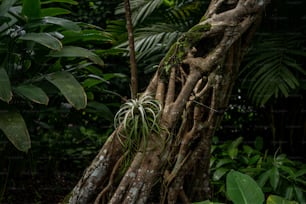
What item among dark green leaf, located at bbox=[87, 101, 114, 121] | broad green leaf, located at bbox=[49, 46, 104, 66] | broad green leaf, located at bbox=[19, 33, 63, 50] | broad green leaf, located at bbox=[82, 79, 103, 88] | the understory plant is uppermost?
broad green leaf, located at bbox=[19, 33, 63, 50]

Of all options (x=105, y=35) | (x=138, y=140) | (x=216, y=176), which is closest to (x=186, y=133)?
(x=138, y=140)

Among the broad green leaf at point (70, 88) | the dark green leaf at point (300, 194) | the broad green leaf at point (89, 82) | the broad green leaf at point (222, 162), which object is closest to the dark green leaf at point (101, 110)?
the broad green leaf at point (89, 82)

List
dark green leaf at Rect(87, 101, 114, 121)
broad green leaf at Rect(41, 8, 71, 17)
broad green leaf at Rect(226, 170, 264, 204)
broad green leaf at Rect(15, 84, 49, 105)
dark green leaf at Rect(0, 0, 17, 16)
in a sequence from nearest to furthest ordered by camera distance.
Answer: broad green leaf at Rect(226, 170, 264, 204), broad green leaf at Rect(15, 84, 49, 105), dark green leaf at Rect(0, 0, 17, 16), broad green leaf at Rect(41, 8, 71, 17), dark green leaf at Rect(87, 101, 114, 121)

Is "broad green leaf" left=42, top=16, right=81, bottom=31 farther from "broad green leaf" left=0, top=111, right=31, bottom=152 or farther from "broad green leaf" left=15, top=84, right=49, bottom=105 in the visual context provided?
"broad green leaf" left=0, top=111, right=31, bottom=152

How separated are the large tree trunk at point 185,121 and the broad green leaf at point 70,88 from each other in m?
0.15

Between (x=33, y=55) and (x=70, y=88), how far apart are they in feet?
1.02

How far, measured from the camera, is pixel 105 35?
6.25ft

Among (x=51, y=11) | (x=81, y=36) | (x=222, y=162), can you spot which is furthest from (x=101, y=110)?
(x=222, y=162)

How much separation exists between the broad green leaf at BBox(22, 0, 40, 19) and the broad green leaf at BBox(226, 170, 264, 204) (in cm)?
87

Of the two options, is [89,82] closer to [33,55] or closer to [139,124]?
[33,55]

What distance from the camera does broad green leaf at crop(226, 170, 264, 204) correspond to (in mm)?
1293

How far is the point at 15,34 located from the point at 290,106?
120 centimetres

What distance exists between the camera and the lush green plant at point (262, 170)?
1647 mm

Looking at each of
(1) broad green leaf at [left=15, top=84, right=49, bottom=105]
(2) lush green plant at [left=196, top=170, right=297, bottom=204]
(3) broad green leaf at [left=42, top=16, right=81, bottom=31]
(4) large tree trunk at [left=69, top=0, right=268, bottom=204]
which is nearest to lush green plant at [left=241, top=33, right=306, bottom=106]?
(4) large tree trunk at [left=69, top=0, right=268, bottom=204]
